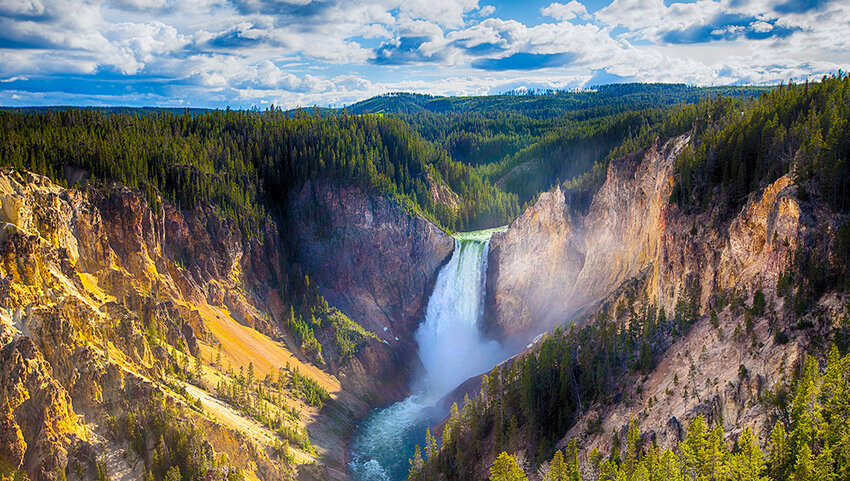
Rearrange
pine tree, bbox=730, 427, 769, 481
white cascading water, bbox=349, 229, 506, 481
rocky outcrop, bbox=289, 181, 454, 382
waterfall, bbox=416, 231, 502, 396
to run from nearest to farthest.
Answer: pine tree, bbox=730, 427, 769, 481 < white cascading water, bbox=349, 229, 506, 481 < waterfall, bbox=416, 231, 502, 396 < rocky outcrop, bbox=289, 181, 454, 382

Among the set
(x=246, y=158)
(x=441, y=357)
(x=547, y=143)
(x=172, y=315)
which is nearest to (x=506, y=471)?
(x=172, y=315)

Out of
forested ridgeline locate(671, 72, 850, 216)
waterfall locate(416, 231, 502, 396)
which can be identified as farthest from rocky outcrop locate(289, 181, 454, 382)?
forested ridgeline locate(671, 72, 850, 216)

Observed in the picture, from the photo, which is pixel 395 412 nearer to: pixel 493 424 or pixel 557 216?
pixel 493 424

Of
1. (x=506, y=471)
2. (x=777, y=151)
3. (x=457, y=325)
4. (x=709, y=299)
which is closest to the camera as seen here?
(x=506, y=471)

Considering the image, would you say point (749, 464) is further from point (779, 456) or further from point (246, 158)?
point (246, 158)

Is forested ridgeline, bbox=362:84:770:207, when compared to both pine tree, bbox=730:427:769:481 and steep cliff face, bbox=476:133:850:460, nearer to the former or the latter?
steep cliff face, bbox=476:133:850:460
